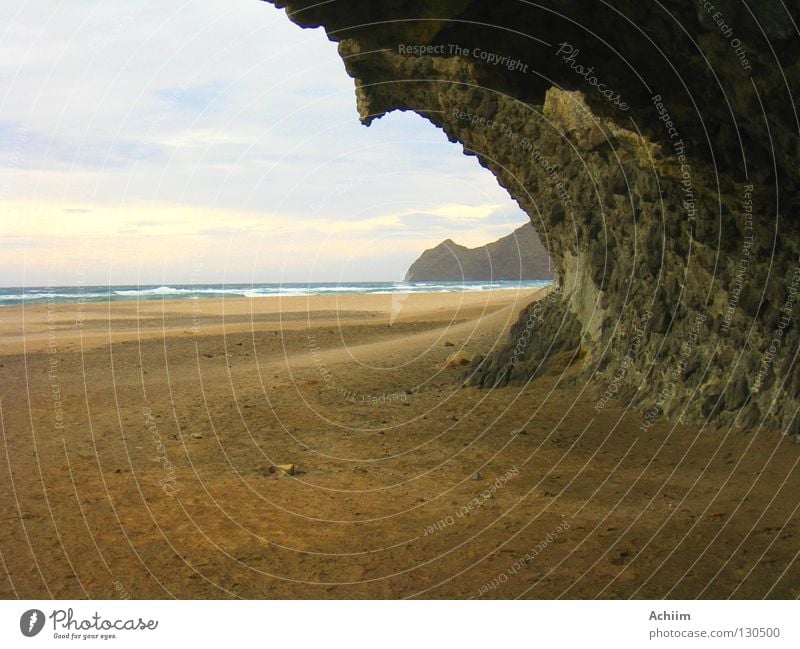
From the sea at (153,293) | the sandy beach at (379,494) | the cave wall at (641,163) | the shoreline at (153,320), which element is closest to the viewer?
the sandy beach at (379,494)

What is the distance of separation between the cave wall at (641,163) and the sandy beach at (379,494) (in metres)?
0.88

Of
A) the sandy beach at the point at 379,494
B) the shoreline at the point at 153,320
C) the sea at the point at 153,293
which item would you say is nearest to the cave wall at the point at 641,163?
the sandy beach at the point at 379,494

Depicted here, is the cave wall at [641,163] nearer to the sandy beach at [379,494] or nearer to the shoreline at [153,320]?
the sandy beach at [379,494]

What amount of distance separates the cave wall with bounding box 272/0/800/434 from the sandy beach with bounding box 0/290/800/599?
88 cm

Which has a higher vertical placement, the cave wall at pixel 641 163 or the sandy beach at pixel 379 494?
the cave wall at pixel 641 163

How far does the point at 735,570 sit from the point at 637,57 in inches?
206

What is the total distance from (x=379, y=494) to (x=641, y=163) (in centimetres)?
599

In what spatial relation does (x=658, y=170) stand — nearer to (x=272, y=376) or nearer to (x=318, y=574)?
(x=318, y=574)

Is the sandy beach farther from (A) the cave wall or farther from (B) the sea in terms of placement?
(B) the sea

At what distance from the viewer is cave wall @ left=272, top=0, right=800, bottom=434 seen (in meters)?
7.32

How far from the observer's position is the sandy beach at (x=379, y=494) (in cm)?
606

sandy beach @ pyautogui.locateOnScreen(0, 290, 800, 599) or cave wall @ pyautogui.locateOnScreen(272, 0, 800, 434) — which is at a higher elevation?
cave wall @ pyautogui.locateOnScreen(272, 0, 800, 434)

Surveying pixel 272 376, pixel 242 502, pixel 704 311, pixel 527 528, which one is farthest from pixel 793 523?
pixel 272 376

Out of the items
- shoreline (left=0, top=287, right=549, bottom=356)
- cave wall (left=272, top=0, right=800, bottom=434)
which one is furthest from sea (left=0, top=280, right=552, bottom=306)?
cave wall (left=272, top=0, right=800, bottom=434)
